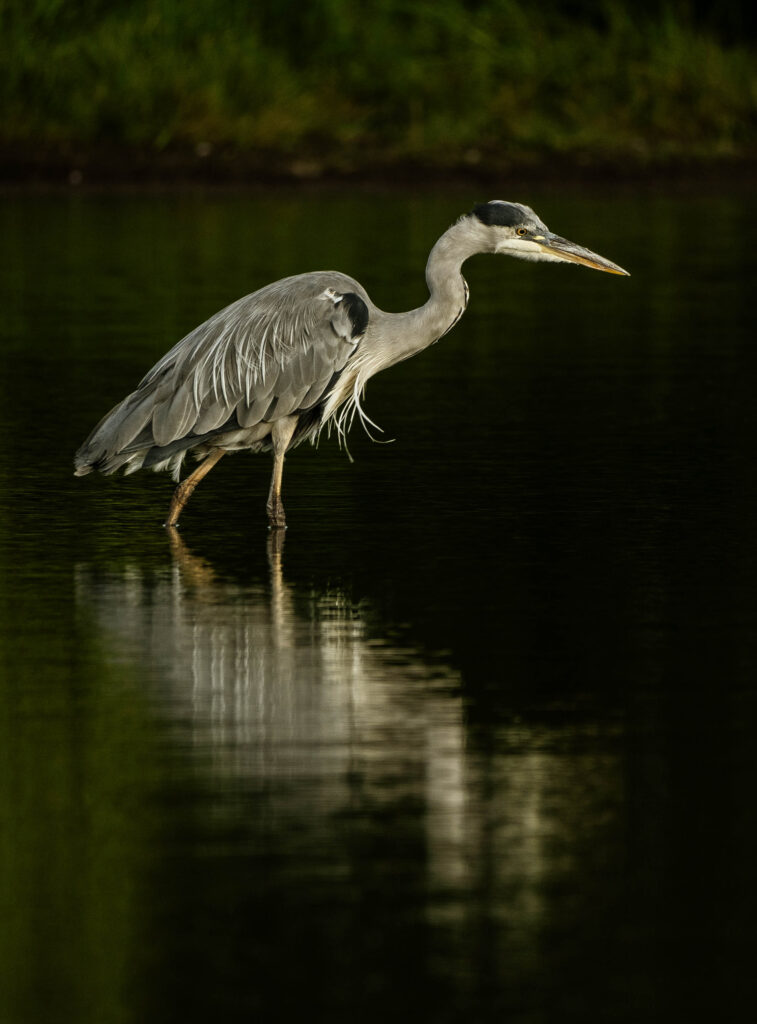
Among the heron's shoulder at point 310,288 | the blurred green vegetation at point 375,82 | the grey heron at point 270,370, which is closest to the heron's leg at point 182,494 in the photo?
the grey heron at point 270,370

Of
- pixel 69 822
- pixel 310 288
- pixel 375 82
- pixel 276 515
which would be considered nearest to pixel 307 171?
pixel 375 82

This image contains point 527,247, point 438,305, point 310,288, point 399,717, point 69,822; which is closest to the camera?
point 69,822

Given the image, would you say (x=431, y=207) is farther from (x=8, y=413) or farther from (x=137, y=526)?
(x=137, y=526)

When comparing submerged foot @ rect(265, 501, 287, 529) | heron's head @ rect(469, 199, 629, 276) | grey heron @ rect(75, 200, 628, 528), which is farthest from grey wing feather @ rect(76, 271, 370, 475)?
heron's head @ rect(469, 199, 629, 276)

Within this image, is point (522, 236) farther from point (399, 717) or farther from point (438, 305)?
point (399, 717)

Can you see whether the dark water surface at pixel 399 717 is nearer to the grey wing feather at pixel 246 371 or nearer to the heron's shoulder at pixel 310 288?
the grey wing feather at pixel 246 371

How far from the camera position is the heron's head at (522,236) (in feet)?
35.1

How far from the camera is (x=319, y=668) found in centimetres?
764

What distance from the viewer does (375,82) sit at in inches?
1180

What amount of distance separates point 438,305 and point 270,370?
854 mm

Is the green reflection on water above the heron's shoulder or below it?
below

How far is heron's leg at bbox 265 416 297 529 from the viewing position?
33.4 ft

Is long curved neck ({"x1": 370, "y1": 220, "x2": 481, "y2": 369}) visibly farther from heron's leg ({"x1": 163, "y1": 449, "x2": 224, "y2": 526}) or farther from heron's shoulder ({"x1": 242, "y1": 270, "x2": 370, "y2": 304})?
heron's leg ({"x1": 163, "y1": 449, "x2": 224, "y2": 526})

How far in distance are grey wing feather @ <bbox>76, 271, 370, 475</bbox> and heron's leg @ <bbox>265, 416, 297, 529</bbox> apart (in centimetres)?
11
